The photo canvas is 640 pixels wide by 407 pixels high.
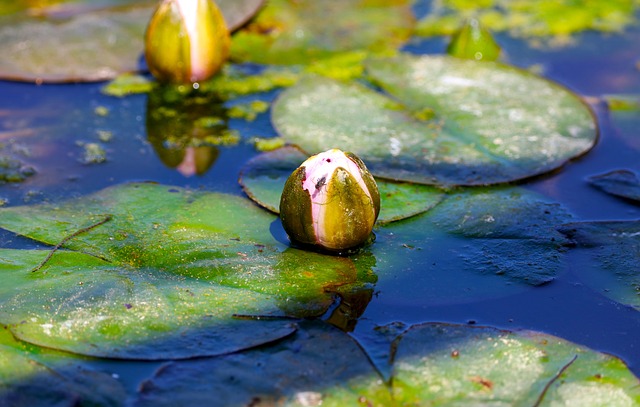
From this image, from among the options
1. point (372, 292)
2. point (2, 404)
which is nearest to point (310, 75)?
point (372, 292)

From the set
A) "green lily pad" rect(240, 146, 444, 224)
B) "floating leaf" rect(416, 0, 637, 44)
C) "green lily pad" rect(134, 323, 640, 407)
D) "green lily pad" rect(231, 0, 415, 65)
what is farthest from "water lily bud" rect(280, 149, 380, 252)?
"floating leaf" rect(416, 0, 637, 44)

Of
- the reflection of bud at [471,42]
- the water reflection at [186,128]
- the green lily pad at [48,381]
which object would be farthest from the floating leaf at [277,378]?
the reflection of bud at [471,42]

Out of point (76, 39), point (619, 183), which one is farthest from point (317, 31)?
point (619, 183)

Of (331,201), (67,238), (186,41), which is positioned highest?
(186,41)

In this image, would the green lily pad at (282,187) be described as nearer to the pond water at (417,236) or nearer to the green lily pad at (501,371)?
the pond water at (417,236)

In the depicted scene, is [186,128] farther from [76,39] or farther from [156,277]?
[156,277]

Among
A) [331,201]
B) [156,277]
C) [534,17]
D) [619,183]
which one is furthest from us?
[534,17]

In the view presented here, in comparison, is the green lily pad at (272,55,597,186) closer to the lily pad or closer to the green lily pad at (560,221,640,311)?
the lily pad

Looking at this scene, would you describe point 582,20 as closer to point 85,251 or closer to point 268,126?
point 268,126
